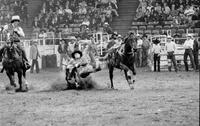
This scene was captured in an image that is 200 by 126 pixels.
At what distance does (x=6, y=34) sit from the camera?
15984mm

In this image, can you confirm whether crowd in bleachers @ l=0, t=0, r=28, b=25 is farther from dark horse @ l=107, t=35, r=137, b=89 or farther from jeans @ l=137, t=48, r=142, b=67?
dark horse @ l=107, t=35, r=137, b=89

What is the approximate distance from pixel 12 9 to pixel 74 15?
568 centimetres

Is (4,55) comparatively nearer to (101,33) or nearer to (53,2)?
(101,33)

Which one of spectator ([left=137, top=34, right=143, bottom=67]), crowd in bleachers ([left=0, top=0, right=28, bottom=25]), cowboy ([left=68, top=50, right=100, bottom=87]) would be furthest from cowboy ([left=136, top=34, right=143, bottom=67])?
cowboy ([left=68, top=50, right=100, bottom=87])

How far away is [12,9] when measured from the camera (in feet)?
120

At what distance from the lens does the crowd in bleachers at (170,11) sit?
28.4m

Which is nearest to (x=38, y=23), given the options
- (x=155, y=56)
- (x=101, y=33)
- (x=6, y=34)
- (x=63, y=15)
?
(x=63, y=15)

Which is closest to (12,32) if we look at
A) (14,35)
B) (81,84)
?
(14,35)

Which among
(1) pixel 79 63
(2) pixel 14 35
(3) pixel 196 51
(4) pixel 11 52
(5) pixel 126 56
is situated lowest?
(3) pixel 196 51

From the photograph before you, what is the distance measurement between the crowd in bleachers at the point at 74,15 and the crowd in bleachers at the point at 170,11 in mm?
2515

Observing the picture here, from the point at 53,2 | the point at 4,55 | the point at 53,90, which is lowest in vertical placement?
the point at 53,90

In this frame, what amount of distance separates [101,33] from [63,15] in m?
6.12

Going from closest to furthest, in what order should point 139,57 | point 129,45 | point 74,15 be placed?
point 129,45 < point 139,57 < point 74,15

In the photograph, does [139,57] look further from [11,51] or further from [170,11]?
[11,51]
